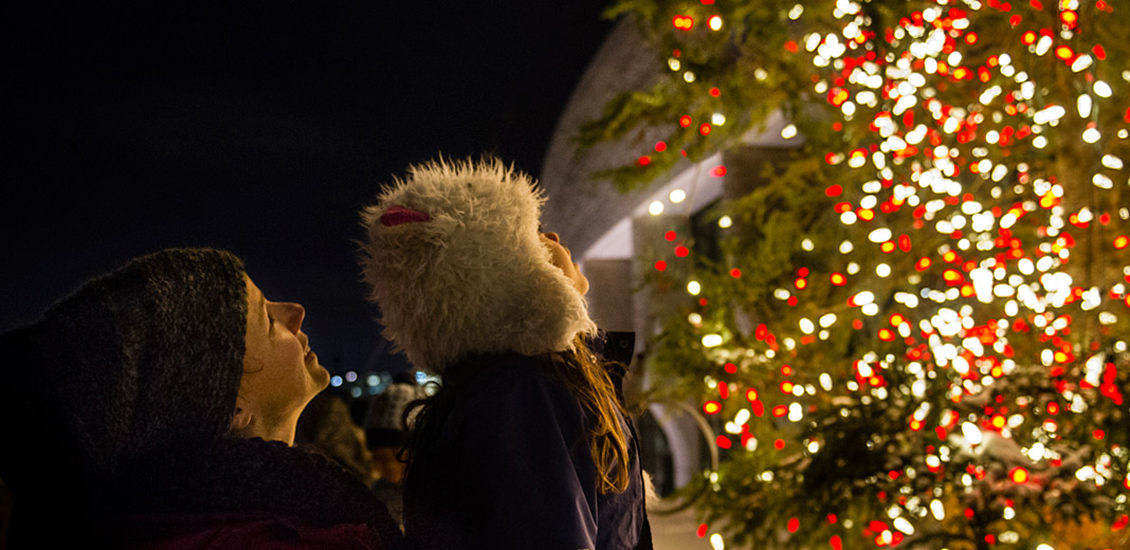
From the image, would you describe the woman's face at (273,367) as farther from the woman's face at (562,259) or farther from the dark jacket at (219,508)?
the woman's face at (562,259)

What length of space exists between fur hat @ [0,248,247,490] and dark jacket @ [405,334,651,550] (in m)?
0.36

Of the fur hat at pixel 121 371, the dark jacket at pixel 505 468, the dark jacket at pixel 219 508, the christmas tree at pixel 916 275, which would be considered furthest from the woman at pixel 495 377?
the christmas tree at pixel 916 275

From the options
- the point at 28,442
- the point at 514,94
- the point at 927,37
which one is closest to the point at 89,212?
the point at 28,442

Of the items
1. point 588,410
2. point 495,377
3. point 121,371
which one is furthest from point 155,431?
point 588,410

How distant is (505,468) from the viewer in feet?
3.44

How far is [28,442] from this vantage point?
3.15 ft

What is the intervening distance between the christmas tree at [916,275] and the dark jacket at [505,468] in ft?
4.70

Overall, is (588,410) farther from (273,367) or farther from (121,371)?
(121,371)

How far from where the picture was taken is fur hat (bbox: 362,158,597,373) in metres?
1.22

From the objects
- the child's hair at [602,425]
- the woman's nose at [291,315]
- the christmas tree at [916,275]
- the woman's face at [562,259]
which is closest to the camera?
the child's hair at [602,425]

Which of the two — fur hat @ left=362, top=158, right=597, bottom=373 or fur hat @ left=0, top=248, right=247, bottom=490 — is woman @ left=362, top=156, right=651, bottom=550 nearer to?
fur hat @ left=362, top=158, right=597, bottom=373

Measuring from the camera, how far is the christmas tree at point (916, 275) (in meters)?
2.05

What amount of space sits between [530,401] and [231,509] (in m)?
0.50

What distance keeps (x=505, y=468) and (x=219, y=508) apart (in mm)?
455
